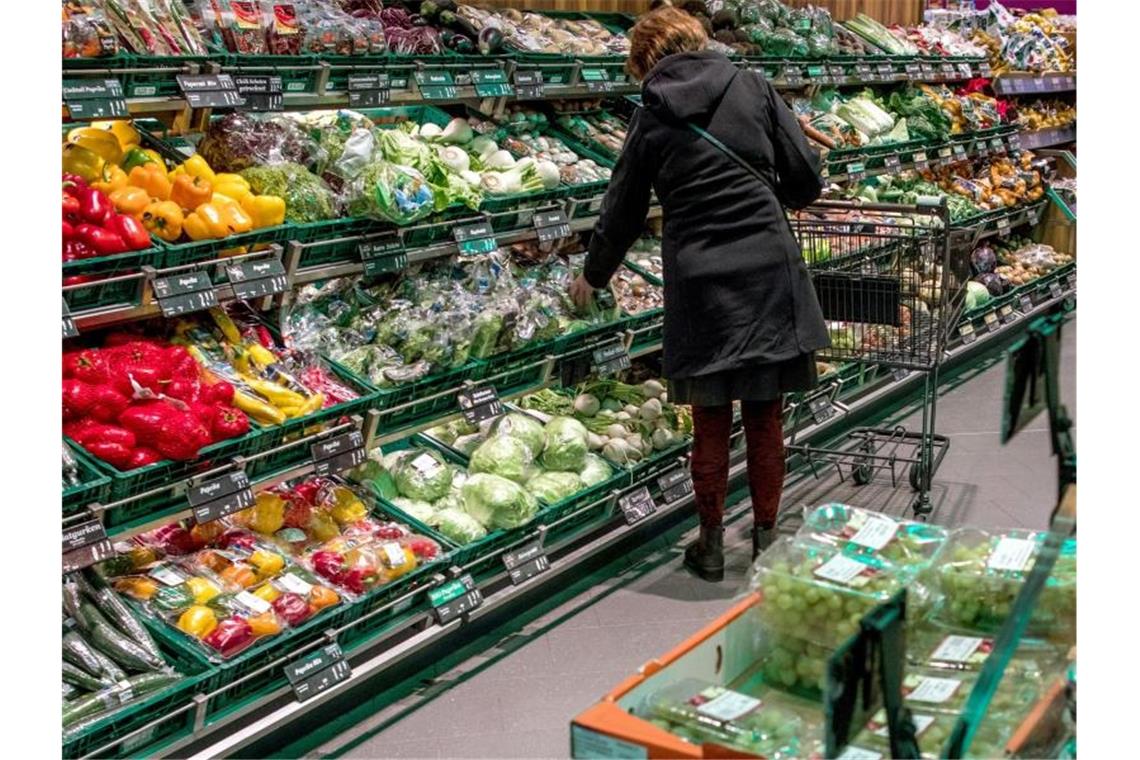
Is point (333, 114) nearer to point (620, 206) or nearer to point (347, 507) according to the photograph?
point (620, 206)

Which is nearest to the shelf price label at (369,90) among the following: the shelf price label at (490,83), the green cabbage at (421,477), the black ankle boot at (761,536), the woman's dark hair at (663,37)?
the shelf price label at (490,83)

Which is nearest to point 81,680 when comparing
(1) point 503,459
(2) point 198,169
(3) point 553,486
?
(2) point 198,169

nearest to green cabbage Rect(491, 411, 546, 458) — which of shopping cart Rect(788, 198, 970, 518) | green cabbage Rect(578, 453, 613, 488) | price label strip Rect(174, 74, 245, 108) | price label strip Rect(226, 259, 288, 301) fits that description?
green cabbage Rect(578, 453, 613, 488)

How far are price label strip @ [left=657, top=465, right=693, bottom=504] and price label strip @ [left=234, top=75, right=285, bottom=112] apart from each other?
1.97 meters

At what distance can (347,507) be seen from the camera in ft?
12.8

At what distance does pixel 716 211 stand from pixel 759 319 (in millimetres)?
366

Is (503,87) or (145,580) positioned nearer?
(145,580)

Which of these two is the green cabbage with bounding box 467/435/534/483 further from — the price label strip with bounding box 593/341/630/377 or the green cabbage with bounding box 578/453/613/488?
the price label strip with bounding box 593/341/630/377

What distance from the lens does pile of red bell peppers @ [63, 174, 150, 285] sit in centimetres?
300

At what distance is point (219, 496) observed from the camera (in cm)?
317

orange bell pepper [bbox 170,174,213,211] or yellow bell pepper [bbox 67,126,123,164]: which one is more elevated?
yellow bell pepper [bbox 67,126,123,164]

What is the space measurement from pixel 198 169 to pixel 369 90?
→ 23.6 inches

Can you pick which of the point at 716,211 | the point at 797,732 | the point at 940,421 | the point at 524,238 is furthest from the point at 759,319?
the point at 940,421

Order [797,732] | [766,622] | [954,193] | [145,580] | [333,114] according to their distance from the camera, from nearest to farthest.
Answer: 1. [797,732]
2. [766,622]
3. [145,580]
4. [333,114]
5. [954,193]
